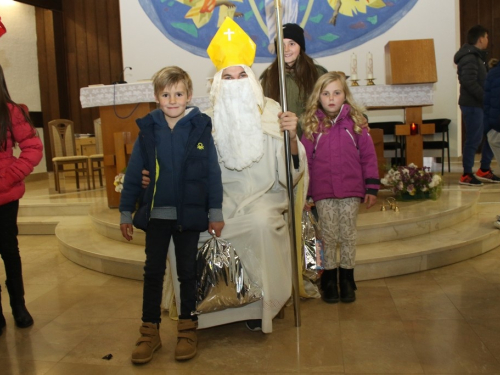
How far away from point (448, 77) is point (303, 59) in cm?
557

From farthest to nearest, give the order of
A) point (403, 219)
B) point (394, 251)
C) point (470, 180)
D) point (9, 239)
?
point (470, 180)
point (403, 219)
point (394, 251)
point (9, 239)

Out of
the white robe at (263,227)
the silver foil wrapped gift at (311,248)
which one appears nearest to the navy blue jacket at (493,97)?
the silver foil wrapped gift at (311,248)

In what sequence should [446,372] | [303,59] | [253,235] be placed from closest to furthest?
1. [446,372]
2. [253,235]
3. [303,59]

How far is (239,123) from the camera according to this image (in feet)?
10.3

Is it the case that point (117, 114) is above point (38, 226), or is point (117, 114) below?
above

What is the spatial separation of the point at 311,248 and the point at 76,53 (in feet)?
29.3

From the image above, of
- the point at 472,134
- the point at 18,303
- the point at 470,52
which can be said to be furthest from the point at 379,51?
the point at 18,303

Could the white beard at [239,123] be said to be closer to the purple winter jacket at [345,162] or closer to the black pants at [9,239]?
the purple winter jacket at [345,162]

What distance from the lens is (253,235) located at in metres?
2.98

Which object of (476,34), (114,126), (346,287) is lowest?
(346,287)

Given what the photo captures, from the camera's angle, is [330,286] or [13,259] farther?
[330,286]

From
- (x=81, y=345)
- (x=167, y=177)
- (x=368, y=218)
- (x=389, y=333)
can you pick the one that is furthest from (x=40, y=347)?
(x=368, y=218)

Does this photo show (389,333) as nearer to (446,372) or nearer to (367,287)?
(446,372)

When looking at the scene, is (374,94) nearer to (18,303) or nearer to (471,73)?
(471,73)
